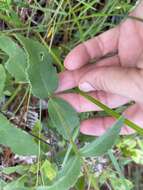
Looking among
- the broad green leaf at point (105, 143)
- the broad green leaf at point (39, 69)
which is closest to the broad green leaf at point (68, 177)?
the broad green leaf at point (105, 143)

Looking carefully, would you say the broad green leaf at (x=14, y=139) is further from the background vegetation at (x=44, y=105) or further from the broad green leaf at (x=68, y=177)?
the broad green leaf at (x=68, y=177)

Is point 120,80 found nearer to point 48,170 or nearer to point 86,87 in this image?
point 86,87

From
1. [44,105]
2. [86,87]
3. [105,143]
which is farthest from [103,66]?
[105,143]

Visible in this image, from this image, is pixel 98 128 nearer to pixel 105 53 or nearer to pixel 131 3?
pixel 105 53

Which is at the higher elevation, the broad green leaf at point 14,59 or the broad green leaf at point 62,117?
the broad green leaf at point 14,59

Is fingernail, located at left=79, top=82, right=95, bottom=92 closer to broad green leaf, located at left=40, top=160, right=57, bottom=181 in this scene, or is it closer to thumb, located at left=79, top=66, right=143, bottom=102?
thumb, located at left=79, top=66, right=143, bottom=102

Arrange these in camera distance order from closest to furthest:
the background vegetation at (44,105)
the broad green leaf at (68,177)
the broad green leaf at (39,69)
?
1. the broad green leaf at (68,177)
2. the broad green leaf at (39,69)
3. the background vegetation at (44,105)

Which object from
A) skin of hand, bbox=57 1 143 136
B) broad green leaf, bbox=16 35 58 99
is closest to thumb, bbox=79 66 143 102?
skin of hand, bbox=57 1 143 136
